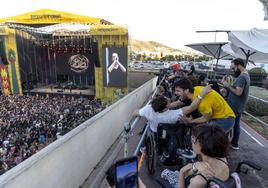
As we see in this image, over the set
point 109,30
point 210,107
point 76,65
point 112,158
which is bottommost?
point 76,65

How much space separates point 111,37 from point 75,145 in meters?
18.2

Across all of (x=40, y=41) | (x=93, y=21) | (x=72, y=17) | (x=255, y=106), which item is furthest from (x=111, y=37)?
(x=255, y=106)

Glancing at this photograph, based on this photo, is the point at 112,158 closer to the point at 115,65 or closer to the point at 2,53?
the point at 115,65

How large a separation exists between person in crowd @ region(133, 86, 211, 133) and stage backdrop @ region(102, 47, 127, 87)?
1774cm

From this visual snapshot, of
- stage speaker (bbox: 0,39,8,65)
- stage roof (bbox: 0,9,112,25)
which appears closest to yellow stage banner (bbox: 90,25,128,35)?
stage roof (bbox: 0,9,112,25)

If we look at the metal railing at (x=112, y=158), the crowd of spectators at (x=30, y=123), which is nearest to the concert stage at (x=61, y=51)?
the crowd of spectators at (x=30, y=123)

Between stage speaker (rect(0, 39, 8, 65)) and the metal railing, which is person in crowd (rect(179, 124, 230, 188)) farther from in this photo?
stage speaker (rect(0, 39, 8, 65))

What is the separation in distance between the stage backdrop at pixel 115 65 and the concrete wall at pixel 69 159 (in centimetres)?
1568

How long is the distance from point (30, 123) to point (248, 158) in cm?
1450

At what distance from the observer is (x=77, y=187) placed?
11.1 feet

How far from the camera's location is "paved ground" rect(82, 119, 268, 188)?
3.25 m

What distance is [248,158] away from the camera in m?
3.96

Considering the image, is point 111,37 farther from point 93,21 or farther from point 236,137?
point 236,137

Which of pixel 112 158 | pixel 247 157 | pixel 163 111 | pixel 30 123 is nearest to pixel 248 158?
pixel 247 157
